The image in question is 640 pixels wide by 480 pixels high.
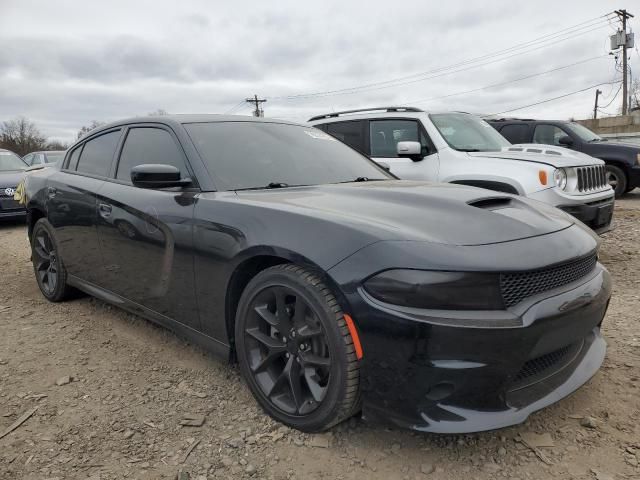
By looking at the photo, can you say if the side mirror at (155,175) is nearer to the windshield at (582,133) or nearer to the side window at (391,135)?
the side window at (391,135)

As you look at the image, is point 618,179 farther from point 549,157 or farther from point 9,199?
point 9,199

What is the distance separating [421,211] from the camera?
219 cm

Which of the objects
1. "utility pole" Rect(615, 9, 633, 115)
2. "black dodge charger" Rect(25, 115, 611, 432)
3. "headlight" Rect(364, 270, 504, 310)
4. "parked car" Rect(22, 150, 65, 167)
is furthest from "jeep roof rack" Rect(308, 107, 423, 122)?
"utility pole" Rect(615, 9, 633, 115)

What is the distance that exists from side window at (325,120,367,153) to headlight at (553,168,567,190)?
2.37 meters

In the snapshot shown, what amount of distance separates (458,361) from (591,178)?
4339mm

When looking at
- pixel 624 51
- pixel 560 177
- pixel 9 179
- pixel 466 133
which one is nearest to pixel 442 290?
pixel 560 177

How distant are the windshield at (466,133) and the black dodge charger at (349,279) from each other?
2.98 meters

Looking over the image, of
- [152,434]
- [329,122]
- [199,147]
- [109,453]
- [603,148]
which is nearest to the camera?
[109,453]

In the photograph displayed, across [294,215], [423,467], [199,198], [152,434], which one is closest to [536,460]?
[423,467]

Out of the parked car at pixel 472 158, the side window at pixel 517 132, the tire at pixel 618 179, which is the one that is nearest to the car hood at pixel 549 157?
the parked car at pixel 472 158

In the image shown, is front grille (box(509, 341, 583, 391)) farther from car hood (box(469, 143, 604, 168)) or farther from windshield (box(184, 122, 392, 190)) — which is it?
car hood (box(469, 143, 604, 168))

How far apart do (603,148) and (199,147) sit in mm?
9069

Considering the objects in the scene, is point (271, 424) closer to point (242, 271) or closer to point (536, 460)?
point (242, 271)

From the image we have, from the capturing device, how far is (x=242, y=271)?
2342mm
